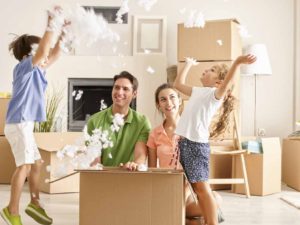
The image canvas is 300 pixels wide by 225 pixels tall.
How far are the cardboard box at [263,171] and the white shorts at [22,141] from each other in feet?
6.57

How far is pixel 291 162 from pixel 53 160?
2034mm

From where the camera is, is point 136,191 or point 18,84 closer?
point 136,191

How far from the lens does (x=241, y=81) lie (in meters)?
4.82

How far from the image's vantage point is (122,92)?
2.38 metres

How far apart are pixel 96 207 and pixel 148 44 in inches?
123

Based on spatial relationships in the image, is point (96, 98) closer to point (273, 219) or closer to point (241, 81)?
point (241, 81)

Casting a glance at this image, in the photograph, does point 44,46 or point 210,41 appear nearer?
point 44,46

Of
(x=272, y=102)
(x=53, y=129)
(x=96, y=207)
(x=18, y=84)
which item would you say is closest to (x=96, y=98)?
(x=53, y=129)

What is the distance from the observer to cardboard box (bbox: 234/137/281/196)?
3820 millimetres

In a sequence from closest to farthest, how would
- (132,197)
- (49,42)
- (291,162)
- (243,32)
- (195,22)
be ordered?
1. (132,197)
2. (49,42)
3. (195,22)
4. (291,162)
5. (243,32)

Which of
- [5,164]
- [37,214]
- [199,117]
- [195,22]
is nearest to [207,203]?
[199,117]

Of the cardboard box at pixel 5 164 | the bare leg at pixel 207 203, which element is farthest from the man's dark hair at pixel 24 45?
the cardboard box at pixel 5 164

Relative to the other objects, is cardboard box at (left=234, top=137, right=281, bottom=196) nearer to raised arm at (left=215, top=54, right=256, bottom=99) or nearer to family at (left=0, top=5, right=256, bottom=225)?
family at (left=0, top=5, right=256, bottom=225)

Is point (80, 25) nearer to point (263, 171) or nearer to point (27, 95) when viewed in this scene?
point (27, 95)
